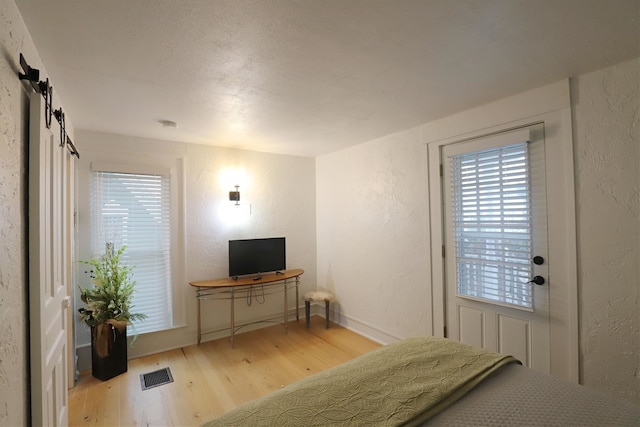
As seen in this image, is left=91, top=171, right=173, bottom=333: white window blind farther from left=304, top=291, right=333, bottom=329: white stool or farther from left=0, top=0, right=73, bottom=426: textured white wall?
left=0, top=0, right=73, bottom=426: textured white wall

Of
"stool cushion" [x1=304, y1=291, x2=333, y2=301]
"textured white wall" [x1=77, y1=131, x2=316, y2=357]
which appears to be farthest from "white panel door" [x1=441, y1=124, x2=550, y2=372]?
"textured white wall" [x1=77, y1=131, x2=316, y2=357]

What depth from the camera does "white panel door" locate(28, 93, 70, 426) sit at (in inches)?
50.1

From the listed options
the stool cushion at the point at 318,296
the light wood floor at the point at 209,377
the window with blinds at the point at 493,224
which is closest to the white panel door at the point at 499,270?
the window with blinds at the point at 493,224

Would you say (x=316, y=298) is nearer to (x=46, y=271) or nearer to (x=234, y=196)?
(x=234, y=196)

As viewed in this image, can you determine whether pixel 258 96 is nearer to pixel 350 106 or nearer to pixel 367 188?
pixel 350 106

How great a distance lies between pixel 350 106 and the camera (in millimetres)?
2447

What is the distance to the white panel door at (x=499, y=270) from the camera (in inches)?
86.5

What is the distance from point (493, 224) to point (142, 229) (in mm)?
3416

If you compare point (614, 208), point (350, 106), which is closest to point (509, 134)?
point (614, 208)

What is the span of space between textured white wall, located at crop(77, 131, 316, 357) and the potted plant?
0.35 metres

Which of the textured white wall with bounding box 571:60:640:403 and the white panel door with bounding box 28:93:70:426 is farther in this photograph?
the textured white wall with bounding box 571:60:640:403

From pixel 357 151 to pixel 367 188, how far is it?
503 mm

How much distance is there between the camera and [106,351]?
8.76 ft

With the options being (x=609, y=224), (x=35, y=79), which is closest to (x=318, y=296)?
(x=609, y=224)
